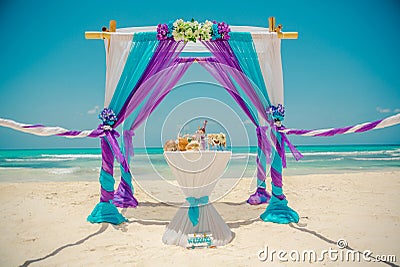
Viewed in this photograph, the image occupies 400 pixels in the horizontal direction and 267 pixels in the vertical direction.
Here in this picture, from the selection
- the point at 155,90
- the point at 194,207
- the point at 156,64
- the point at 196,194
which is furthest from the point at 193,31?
the point at 194,207

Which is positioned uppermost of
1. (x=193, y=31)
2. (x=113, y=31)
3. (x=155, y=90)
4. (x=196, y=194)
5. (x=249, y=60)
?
(x=113, y=31)

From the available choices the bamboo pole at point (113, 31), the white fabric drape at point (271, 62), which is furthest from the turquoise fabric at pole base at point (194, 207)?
the bamboo pole at point (113, 31)

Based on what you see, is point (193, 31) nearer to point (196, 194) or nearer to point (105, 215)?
point (196, 194)

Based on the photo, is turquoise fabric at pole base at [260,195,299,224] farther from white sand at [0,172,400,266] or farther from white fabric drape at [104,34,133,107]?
white fabric drape at [104,34,133,107]

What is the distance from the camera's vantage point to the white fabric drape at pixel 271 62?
14.9ft

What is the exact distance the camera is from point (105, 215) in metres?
4.26

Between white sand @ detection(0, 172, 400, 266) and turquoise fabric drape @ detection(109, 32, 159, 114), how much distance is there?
1631 mm

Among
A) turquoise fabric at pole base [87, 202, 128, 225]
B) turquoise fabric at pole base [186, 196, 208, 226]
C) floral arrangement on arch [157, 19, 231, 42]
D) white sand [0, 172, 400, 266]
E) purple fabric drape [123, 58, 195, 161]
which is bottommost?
white sand [0, 172, 400, 266]

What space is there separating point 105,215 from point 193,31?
259cm

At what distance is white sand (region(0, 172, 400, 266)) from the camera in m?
3.06

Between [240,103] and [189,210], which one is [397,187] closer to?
[240,103]

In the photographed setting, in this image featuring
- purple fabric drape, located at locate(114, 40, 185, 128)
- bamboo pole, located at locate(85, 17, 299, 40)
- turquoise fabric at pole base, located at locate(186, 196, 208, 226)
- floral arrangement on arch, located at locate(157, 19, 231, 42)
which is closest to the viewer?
turquoise fabric at pole base, located at locate(186, 196, 208, 226)

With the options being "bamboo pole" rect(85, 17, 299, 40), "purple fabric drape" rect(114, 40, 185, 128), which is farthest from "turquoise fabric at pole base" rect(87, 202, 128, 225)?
"bamboo pole" rect(85, 17, 299, 40)

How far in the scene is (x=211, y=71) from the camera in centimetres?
529
